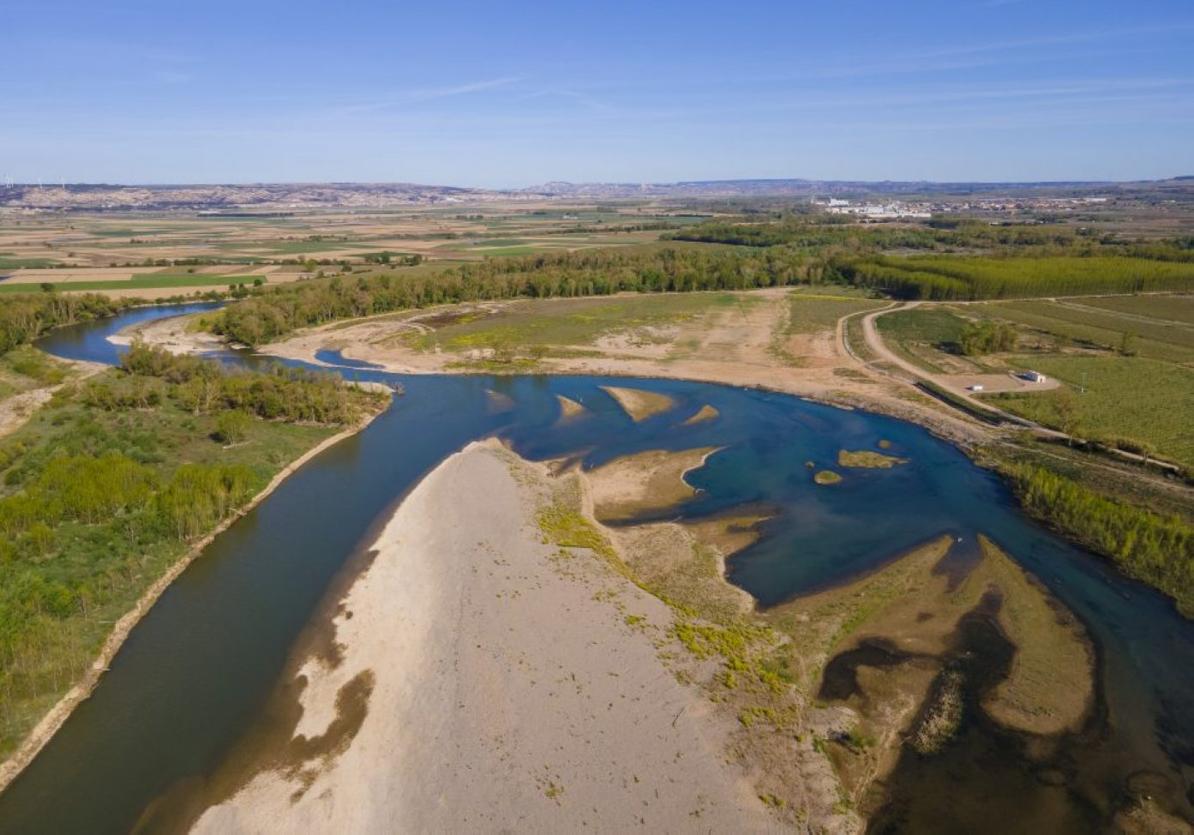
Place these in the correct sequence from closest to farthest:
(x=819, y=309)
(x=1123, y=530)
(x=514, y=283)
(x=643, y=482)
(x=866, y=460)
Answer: (x=1123, y=530) < (x=643, y=482) < (x=866, y=460) < (x=819, y=309) < (x=514, y=283)

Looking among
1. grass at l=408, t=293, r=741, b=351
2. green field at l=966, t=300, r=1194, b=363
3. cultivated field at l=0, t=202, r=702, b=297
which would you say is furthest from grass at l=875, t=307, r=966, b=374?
cultivated field at l=0, t=202, r=702, b=297

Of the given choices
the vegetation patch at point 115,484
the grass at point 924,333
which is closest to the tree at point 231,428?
the vegetation patch at point 115,484

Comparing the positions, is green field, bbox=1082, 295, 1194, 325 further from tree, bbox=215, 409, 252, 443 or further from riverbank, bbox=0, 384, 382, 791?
tree, bbox=215, 409, 252, 443

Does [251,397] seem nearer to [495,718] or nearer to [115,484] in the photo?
[115,484]

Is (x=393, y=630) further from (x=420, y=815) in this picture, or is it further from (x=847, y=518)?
(x=847, y=518)

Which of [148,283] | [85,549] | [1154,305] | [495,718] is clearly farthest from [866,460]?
[148,283]

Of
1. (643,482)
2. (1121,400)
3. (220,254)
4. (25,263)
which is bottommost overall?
(643,482)

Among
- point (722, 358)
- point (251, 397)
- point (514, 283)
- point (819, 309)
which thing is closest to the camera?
point (251, 397)
